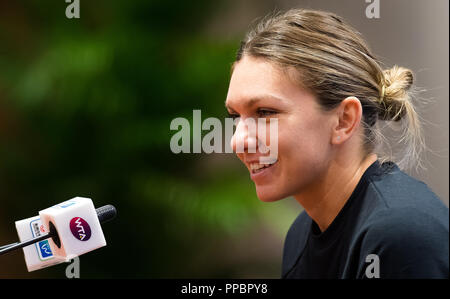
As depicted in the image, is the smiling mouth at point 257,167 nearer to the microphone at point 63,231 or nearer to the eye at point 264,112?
the eye at point 264,112

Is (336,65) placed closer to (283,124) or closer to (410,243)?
(283,124)

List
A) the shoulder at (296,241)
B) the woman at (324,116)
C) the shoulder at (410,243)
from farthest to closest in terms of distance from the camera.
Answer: the shoulder at (296,241)
the woman at (324,116)
the shoulder at (410,243)

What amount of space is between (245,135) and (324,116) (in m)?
0.15

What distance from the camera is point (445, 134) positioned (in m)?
1.56

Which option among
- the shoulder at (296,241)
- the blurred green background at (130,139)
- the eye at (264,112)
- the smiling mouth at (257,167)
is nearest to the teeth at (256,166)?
the smiling mouth at (257,167)

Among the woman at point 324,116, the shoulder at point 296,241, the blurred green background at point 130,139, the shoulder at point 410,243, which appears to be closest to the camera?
the shoulder at point 410,243

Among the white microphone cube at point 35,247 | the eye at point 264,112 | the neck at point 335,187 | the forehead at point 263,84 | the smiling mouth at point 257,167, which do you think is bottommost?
the white microphone cube at point 35,247

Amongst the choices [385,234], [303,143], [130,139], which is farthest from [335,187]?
[130,139]

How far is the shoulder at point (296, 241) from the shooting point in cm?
121

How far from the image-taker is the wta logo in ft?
2.69

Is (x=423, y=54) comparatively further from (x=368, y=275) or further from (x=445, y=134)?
(x=368, y=275)

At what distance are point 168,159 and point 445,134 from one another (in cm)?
88

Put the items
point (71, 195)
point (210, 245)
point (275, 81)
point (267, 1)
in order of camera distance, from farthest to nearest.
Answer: point (210, 245) < point (71, 195) < point (267, 1) < point (275, 81)
